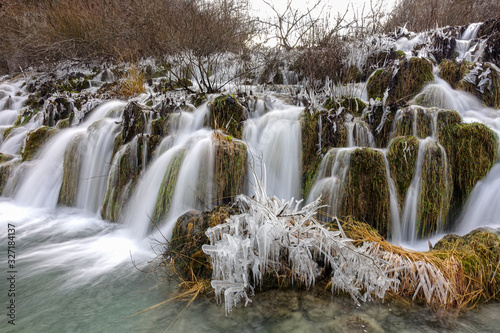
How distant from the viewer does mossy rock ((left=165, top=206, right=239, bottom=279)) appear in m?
2.90

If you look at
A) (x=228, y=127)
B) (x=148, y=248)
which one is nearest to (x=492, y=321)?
(x=148, y=248)

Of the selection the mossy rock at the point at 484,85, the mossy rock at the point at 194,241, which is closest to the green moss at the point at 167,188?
the mossy rock at the point at 194,241

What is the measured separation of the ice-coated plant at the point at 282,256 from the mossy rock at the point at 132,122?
12.8ft

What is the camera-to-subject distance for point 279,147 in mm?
5242

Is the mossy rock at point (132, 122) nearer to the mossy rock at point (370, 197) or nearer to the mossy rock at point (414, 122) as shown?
the mossy rock at point (370, 197)

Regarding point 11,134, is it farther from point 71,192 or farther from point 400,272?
point 400,272

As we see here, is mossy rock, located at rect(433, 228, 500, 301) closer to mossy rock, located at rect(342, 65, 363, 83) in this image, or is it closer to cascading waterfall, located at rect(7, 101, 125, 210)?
cascading waterfall, located at rect(7, 101, 125, 210)

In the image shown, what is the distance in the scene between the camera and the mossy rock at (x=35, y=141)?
6652 mm

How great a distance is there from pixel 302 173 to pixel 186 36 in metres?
5.48

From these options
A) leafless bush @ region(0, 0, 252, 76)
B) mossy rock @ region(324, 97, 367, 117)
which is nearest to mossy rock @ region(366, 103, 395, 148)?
mossy rock @ region(324, 97, 367, 117)

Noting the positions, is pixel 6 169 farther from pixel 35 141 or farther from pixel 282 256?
pixel 282 256

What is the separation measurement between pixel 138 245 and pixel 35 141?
475 cm

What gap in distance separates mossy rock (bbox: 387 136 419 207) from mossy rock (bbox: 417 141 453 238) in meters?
0.16

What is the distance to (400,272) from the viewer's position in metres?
2.71
